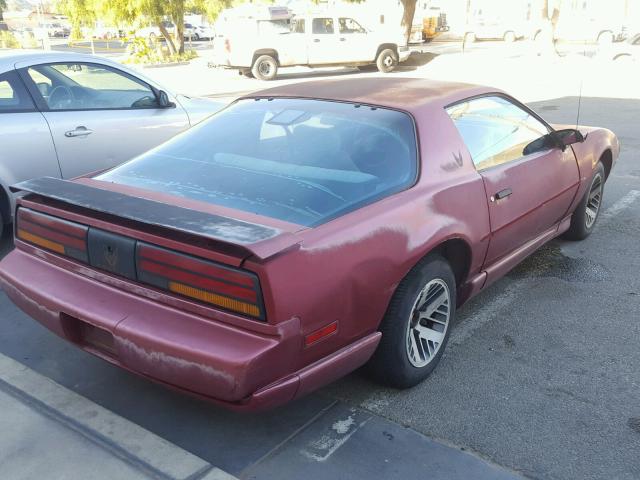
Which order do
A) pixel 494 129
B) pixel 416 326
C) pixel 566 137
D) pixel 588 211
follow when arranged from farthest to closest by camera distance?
pixel 588 211 → pixel 566 137 → pixel 494 129 → pixel 416 326

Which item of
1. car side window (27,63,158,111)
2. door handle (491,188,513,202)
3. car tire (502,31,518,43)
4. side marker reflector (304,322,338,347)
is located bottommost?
car tire (502,31,518,43)

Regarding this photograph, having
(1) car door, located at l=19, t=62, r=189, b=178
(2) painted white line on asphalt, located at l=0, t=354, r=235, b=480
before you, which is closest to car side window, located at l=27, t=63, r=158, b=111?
(1) car door, located at l=19, t=62, r=189, b=178

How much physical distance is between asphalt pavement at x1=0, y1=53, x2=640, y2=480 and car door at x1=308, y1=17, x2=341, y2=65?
655 inches

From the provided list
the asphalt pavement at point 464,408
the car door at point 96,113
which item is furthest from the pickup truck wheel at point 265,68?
the asphalt pavement at point 464,408

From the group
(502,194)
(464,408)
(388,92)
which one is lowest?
(464,408)

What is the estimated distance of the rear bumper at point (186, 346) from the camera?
7.66 ft

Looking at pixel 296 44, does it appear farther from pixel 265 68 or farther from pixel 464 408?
pixel 464 408

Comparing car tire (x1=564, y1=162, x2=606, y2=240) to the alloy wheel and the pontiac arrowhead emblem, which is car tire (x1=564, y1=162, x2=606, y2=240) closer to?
the alloy wheel

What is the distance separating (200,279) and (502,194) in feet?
6.24

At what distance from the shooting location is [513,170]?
376 centimetres

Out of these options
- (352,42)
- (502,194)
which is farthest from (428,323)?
(352,42)

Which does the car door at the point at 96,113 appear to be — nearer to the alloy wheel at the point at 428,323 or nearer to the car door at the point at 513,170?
the car door at the point at 513,170

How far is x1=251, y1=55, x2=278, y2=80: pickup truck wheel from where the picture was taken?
19.4 m

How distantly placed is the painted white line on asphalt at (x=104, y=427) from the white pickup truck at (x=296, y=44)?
56.0 ft
